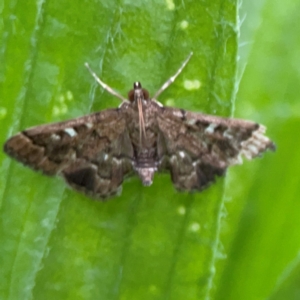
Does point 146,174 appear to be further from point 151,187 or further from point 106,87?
point 106,87

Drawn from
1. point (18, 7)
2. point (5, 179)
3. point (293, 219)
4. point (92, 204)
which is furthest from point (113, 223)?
point (18, 7)

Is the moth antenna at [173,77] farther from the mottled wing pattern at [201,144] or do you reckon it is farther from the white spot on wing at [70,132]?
the white spot on wing at [70,132]

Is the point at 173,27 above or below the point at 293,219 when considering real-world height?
above

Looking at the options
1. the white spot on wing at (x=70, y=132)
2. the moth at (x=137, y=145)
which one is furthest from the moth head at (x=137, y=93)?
the white spot on wing at (x=70, y=132)

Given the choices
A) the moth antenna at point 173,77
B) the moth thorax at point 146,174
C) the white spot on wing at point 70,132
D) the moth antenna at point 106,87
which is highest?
the moth antenna at point 173,77

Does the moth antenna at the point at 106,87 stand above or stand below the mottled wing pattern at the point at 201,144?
above

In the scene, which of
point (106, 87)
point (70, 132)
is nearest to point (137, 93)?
point (106, 87)

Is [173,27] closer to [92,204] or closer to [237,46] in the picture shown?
[237,46]
